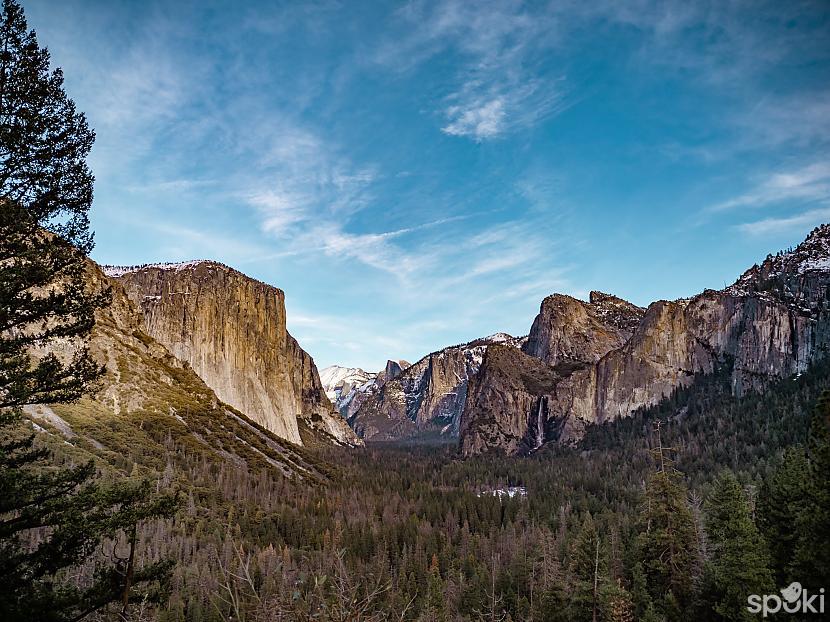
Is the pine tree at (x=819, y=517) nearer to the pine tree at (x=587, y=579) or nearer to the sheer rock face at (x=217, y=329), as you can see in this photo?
the pine tree at (x=587, y=579)

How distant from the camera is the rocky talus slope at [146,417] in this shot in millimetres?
82438

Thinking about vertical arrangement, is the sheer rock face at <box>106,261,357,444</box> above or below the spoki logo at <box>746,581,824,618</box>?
above

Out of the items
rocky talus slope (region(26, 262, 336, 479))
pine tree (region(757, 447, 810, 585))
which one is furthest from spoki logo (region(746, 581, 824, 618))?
rocky talus slope (region(26, 262, 336, 479))

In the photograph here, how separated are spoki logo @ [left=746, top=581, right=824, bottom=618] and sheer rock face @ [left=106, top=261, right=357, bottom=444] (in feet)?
505

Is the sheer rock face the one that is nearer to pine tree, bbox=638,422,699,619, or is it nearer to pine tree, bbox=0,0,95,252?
pine tree, bbox=638,422,699,619

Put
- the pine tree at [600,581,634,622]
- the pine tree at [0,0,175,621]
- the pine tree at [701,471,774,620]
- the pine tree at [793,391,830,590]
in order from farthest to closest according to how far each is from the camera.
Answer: the pine tree at [600,581,634,622], the pine tree at [701,471,774,620], the pine tree at [793,391,830,590], the pine tree at [0,0,175,621]

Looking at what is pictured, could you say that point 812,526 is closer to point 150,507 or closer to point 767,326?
point 150,507

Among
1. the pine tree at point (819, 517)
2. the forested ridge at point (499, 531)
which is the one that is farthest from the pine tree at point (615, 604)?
the pine tree at point (819, 517)

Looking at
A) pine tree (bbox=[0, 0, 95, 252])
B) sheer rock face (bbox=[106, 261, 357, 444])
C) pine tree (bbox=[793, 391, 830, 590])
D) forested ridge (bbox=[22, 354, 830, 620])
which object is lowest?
forested ridge (bbox=[22, 354, 830, 620])

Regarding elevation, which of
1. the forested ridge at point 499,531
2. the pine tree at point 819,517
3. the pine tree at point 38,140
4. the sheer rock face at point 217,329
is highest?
the sheer rock face at point 217,329

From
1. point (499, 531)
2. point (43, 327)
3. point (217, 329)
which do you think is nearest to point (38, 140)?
point (43, 327)

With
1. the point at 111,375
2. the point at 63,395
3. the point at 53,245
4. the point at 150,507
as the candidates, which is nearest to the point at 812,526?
the point at 150,507

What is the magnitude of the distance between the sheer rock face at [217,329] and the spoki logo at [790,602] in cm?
15400

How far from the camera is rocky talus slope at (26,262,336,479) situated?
270 feet
